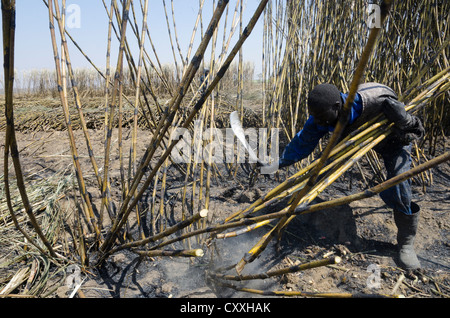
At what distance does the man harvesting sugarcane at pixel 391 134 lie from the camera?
1.28 meters

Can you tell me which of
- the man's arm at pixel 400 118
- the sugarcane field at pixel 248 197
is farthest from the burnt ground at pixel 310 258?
the man's arm at pixel 400 118

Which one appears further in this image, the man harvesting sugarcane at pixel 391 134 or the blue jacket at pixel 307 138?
the blue jacket at pixel 307 138

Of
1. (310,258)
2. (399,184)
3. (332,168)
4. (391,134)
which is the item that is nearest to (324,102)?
(332,168)

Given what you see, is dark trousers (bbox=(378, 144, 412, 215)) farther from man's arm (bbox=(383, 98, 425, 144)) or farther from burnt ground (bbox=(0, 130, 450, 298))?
burnt ground (bbox=(0, 130, 450, 298))

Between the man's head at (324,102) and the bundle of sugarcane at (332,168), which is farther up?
the man's head at (324,102)

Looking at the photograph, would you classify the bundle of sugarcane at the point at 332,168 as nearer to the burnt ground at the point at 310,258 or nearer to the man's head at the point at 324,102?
the man's head at the point at 324,102

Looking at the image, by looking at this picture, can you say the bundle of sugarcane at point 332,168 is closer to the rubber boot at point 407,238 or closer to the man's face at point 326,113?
the man's face at point 326,113

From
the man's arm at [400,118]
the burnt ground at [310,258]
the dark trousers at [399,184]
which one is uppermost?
the man's arm at [400,118]

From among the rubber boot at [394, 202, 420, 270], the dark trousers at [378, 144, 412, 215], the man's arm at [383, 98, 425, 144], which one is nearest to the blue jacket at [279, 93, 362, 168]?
the man's arm at [383, 98, 425, 144]

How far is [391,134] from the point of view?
1.47 metres

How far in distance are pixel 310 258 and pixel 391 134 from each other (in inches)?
28.9

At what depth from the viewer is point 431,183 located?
216 centimetres

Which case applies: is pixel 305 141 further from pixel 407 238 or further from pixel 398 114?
pixel 407 238
